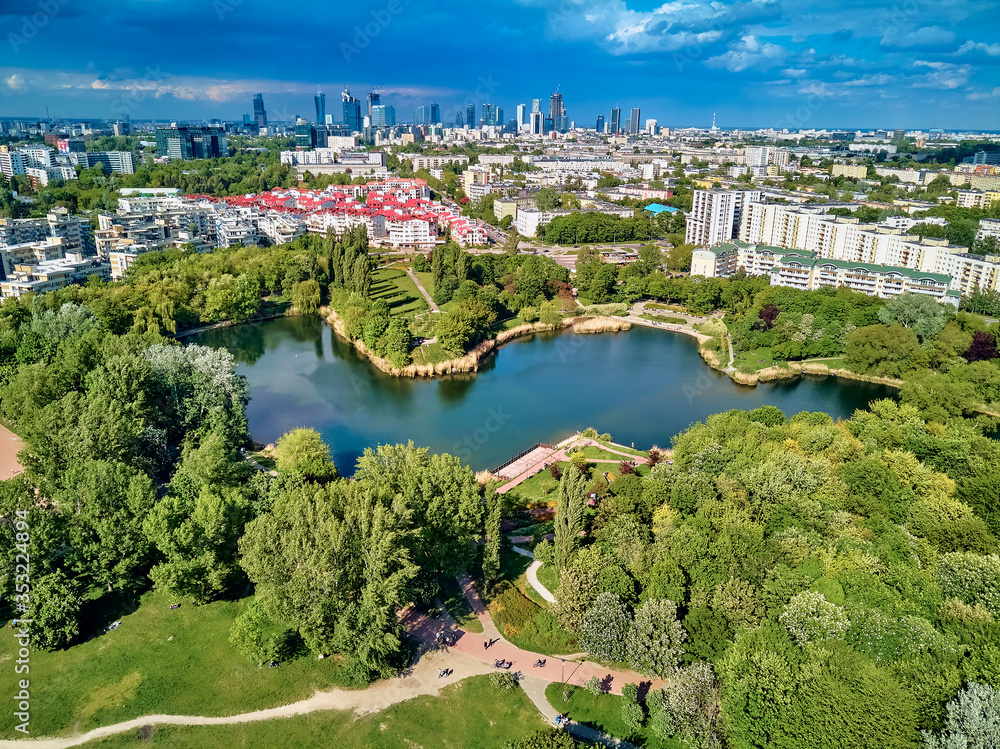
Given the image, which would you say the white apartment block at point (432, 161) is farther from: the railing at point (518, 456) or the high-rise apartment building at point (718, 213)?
the railing at point (518, 456)

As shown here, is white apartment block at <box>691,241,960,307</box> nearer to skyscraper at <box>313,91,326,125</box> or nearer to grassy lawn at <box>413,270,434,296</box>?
grassy lawn at <box>413,270,434,296</box>

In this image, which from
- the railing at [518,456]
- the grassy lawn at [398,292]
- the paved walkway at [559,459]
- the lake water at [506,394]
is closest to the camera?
the paved walkway at [559,459]

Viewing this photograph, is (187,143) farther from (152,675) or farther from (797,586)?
(797,586)

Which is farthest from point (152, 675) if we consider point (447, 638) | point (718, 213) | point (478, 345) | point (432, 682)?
point (718, 213)

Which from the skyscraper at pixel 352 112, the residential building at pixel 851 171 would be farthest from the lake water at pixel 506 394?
the skyscraper at pixel 352 112

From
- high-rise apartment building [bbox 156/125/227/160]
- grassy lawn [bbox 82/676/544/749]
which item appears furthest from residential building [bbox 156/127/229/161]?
grassy lawn [bbox 82/676/544/749]

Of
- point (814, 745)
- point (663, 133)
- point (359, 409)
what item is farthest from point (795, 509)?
point (663, 133)

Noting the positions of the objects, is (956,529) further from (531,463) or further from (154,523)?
(154,523)
